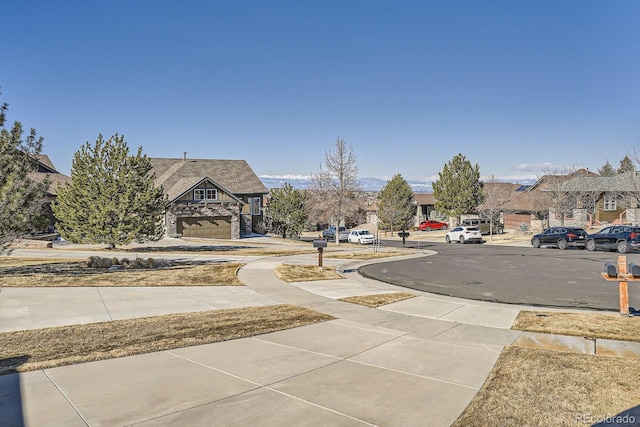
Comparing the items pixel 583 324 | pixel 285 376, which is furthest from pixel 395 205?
pixel 285 376

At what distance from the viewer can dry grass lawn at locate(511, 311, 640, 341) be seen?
30.5 feet

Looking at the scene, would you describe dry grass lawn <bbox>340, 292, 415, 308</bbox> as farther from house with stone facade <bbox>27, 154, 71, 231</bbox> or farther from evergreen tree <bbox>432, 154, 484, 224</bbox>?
evergreen tree <bbox>432, 154, 484, 224</bbox>

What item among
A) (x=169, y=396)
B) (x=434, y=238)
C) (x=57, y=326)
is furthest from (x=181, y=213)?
(x=169, y=396)

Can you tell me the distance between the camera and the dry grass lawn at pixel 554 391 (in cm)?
549

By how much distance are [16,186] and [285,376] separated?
12552 millimetres

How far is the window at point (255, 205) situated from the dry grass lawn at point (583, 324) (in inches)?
1741

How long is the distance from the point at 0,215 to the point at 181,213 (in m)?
28.3

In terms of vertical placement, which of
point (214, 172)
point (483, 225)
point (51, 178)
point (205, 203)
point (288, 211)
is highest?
point (214, 172)

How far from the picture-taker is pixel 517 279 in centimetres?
1797

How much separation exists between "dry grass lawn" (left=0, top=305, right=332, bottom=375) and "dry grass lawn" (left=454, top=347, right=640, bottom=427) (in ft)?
15.4

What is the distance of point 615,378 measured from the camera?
21.9 feet

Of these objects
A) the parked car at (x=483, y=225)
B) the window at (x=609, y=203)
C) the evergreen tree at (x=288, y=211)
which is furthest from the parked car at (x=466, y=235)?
the window at (x=609, y=203)

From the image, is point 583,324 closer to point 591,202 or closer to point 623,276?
point 623,276

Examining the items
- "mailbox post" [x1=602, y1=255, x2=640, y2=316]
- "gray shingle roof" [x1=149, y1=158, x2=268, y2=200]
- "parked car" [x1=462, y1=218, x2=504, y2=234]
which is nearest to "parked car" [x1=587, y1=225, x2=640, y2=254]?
"parked car" [x1=462, y1=218, x2=504, y2=234]
